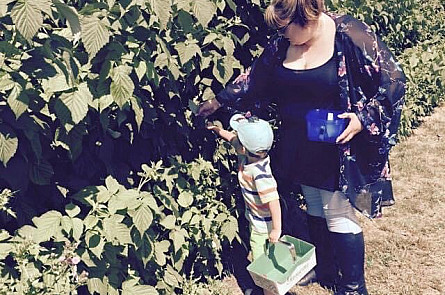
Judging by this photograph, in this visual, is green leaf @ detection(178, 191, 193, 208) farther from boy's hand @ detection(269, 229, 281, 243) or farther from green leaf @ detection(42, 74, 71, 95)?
green leaf @ detection(42, 74, 71, 95)

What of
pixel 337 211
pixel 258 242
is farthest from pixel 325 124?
pixel 258 242

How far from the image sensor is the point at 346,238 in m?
3.41

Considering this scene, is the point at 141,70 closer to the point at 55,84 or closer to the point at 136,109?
the point at 136,109

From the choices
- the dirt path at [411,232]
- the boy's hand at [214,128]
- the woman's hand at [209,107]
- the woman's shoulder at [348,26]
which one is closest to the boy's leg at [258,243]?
the dirt path at [411,232]

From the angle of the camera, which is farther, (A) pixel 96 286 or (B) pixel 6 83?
(A) pixel 96 286

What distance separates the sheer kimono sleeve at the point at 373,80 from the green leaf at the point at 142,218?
44.7 inches

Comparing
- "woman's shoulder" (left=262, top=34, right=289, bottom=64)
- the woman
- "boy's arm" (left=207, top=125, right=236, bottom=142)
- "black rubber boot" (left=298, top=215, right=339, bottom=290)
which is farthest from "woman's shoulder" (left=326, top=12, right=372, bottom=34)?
"black rubber boot" (left=298, top=215, right=339, bottom=290)

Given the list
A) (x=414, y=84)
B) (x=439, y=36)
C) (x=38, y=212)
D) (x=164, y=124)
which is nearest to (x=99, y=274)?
(x=38, y=212)

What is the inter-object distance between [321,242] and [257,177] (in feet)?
3.02

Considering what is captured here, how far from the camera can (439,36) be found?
6895 millimetres

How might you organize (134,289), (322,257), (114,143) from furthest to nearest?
(322,257)
(114,143)
(134,289)

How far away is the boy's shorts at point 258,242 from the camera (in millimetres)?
3397

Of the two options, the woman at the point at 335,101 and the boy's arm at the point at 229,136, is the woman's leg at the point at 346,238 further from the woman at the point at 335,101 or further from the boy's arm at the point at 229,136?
the boy's arm at the point at 229,136

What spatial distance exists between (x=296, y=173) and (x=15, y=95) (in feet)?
5.45
